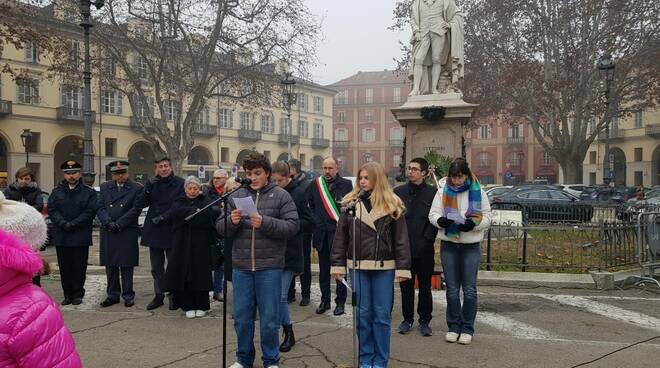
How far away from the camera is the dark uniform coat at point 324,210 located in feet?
23.1

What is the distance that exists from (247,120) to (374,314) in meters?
56.3

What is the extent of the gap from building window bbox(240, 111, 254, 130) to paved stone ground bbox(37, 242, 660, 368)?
51909mm

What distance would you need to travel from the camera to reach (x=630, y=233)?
30.3 ft

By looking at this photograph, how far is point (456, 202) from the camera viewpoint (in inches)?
228

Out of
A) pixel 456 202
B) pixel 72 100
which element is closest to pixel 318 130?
pixel 72 100

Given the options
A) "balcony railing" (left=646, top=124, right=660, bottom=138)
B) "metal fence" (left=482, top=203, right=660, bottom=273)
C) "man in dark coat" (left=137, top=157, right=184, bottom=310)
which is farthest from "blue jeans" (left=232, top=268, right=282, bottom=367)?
"balcony railing" (left=646, top=124, right=660, bottom=138)

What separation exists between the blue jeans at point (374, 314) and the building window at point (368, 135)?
3224 inches

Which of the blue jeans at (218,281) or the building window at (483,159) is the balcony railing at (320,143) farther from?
the blue jeans at (218,281)

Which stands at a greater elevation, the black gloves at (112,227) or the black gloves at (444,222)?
the black gloves at (444,222)

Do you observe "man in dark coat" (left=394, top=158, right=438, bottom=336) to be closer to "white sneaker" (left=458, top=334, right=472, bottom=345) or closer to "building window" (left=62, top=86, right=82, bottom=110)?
"white sneaker" (left=458, top=334, right=472, bottom=345)

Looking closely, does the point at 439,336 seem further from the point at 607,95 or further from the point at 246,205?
the point at 607,95

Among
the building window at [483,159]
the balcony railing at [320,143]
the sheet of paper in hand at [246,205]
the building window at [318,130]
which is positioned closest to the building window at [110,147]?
the balcony railing at [320,143]

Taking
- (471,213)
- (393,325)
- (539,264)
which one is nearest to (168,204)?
(393,325)

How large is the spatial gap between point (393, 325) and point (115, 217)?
3.98 metres
